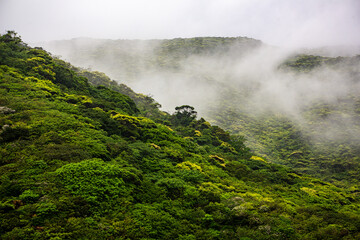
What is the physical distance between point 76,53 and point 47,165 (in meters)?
181

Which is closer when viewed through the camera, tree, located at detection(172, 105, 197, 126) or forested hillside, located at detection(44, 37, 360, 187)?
tree, located at detection(172, 105, 197, 126)

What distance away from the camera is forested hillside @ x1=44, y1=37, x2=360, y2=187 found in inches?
2729

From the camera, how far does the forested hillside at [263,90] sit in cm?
6931

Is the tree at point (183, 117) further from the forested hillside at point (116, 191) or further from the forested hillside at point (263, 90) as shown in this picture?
the forested hillside at point (263, 90)

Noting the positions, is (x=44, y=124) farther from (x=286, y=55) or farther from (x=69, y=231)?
(x=286, y=55)

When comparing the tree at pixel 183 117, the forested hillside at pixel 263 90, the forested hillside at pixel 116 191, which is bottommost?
the forested hillside at pixel 116 191

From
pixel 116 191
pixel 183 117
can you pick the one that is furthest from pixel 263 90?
pixel 116 191

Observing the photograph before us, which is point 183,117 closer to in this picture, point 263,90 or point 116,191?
point 116,191

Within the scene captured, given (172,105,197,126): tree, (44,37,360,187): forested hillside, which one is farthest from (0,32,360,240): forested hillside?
(44,37,360,187): forested hillside

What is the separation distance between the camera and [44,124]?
15.5m

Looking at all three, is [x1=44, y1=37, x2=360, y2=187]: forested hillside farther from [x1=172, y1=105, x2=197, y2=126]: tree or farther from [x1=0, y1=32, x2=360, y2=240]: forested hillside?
[x1=0, y1=32, x2=360, y2=240]: forested hillside

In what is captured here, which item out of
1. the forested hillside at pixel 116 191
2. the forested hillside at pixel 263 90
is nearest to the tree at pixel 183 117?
the forested hillside at pixel 116 191

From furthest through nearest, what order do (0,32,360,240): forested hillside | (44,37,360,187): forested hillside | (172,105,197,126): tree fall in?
(44,37,360,187): forested hillside < (172,105,197,126): tree < (0,32,360,240): forested hillside

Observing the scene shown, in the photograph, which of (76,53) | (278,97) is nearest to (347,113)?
(278,97)
